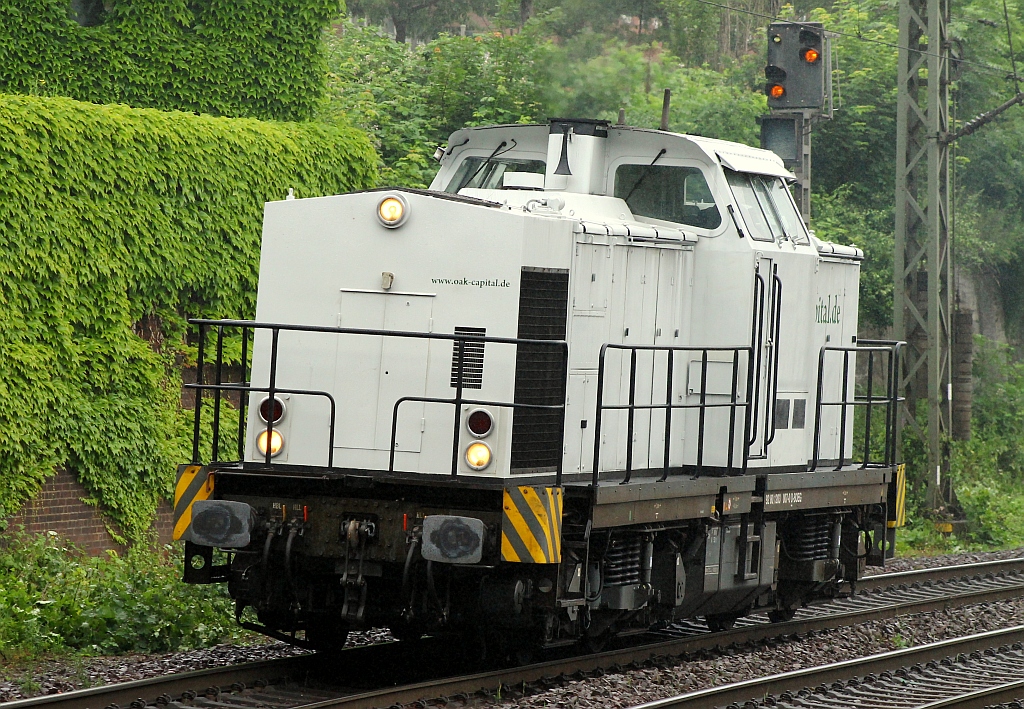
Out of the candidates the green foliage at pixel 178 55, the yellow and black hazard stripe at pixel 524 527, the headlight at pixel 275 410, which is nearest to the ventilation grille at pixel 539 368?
the yellow and black hazard stripe at pixel 524 527

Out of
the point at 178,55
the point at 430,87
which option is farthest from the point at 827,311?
the point at 430,87

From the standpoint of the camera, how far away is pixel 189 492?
25.4 feet

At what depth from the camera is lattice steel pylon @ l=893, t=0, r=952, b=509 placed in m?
16.7

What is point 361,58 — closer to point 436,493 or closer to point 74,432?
point 74,432

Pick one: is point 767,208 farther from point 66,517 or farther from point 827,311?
point 66,517

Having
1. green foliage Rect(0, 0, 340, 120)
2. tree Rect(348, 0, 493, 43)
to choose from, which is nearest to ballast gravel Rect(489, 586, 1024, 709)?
green foliage Rect(0, 0, 340, 120)

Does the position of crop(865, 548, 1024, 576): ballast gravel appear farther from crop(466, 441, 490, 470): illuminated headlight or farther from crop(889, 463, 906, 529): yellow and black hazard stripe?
crop(466, 441, 490, 470): illuminated headlight

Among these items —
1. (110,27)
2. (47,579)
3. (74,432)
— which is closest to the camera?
(47,579)

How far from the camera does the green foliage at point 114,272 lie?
10930mm

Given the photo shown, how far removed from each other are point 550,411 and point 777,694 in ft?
7.13

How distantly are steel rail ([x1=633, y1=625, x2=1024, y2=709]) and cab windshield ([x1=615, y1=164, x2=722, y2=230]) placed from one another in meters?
3.00

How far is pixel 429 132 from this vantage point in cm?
2067

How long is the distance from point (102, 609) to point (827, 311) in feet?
18.5

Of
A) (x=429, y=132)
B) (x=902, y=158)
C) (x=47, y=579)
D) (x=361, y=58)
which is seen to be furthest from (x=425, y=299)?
(x=361, y=58)
